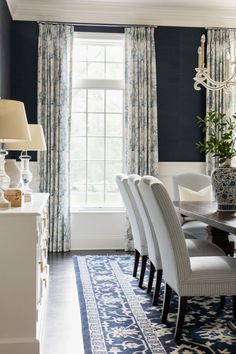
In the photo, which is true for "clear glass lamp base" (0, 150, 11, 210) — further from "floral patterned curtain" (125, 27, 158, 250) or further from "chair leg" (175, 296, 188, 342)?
"floral patterned curtain" (125, 27, 158, 250)

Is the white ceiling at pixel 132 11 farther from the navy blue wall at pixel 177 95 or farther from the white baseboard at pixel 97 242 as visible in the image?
the white baseboard at pixel 97 242

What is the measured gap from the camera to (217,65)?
6180 millimetres

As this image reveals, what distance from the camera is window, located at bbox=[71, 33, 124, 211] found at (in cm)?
627

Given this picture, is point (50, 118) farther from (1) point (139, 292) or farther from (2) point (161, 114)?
(1) point (139, 292)

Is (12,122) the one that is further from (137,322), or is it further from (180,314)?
(137,322)

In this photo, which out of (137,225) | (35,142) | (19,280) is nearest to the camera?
(19,280)

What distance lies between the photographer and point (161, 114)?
20.4 feet

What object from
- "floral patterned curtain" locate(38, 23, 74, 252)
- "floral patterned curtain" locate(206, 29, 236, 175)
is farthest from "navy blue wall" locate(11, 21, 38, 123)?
"floral patterned curtain" locate(206, 29, 236, 175)

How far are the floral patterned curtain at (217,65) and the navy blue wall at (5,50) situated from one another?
2733 mm

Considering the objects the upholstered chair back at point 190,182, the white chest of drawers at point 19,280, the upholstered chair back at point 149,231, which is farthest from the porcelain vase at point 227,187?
the white chest of drawers at point 19,280

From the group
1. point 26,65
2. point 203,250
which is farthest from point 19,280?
point 26,65

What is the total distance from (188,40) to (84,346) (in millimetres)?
4780

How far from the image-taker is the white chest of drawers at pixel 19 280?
2.54m

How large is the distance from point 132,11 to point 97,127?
1668 millimetres
